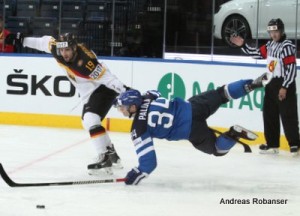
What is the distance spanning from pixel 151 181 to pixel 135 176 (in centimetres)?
48

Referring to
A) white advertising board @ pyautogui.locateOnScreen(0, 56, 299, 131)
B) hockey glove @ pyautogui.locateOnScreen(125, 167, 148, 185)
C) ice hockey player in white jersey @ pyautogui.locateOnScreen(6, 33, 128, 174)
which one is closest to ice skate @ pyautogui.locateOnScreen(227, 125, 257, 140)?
hockey glove @ pyautogui.locateOnScreen(125, 167, 148, 185)

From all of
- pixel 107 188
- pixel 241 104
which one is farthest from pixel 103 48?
pixel 107 188

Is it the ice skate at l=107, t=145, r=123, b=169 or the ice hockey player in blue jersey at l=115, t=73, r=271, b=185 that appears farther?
the ice skate at l=107, t=145, r=123, b=169

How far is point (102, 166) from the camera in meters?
5.19

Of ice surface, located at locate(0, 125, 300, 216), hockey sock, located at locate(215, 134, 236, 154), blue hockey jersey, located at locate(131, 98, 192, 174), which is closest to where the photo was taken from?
ice surface, located at locate(0, 125, 300, 216)

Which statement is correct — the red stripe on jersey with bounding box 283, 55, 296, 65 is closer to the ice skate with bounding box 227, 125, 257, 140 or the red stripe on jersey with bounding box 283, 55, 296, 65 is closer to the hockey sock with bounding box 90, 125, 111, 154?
the ice skate with bounding box 227, 125, 257, 140

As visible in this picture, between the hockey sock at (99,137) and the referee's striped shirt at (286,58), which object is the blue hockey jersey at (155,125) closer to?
the hockey sock at (99,137)

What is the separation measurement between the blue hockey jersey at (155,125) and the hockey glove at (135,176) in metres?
0.03

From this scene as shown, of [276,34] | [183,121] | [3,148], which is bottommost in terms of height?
[3,148]

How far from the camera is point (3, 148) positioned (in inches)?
248

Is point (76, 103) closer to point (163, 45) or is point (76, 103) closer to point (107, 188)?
point (163, 45)

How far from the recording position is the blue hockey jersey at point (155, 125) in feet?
14.7

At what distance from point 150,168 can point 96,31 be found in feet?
16.2

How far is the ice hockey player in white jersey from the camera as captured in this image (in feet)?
16.9
